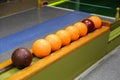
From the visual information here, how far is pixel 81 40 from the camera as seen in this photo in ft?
8.79

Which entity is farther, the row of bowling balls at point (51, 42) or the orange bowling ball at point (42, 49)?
the orange bowling ball at point (42, 49)

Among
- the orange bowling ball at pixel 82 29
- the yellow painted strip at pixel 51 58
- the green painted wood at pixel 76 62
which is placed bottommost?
the green painted wood at pixel 76 62

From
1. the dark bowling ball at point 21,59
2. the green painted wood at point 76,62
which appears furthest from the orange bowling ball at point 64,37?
the dark bowling ball at point 21,59

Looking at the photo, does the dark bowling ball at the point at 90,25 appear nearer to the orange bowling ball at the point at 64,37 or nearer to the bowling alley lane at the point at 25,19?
the orange bowling ball at the point at 64,37

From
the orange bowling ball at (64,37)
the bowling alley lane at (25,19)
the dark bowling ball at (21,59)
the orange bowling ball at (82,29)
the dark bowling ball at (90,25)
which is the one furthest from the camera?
the bowling alley lane at (25,19)

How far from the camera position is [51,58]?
88.5 inches

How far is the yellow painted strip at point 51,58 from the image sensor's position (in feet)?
6.40

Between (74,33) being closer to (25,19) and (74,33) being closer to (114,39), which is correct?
(114,39)

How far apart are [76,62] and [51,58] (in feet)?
1.60

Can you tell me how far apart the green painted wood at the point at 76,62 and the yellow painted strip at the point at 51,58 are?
1.8 inches

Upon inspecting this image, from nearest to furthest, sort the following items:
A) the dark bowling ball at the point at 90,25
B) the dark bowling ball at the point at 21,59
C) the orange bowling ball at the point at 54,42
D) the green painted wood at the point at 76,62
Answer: the dark bowling ball at the point at 21,59
the green painted wood at the point at 76,62
the orange bowling ball at the point at 54,42
the dark bowling ball at the point at 90,25

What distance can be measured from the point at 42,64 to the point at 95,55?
113 cm

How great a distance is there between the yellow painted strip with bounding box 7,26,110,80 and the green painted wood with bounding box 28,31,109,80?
5 centimetres

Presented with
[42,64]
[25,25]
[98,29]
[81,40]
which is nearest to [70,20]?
[25,25]
